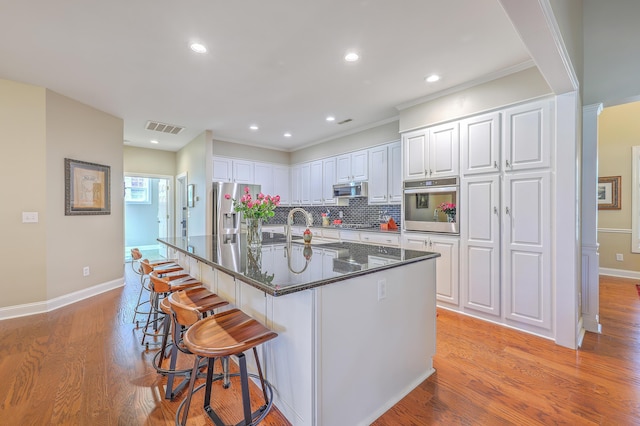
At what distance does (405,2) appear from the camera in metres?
1.96

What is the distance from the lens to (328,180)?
562 cm

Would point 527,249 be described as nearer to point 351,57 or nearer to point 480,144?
point 480,144

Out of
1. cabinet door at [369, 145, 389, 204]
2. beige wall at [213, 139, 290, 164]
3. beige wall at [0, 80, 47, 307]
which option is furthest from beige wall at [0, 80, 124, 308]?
cabinet door at [369, 145, 389, 204]

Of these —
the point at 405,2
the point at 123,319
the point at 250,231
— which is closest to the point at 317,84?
the point at 405,2

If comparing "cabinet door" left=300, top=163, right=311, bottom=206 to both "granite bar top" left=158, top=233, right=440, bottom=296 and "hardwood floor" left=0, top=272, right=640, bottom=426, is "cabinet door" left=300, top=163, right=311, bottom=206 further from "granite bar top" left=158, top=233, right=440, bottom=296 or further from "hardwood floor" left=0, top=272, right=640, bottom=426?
"hardwood floor" left=0, top=272, right=640, bottom=426

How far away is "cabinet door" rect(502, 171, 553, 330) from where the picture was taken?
2652 millimetres

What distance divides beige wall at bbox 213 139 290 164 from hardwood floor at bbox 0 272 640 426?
142 inches

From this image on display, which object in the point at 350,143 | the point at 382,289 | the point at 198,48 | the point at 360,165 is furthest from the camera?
the point at 350,143

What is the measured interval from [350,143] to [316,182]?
3.78 ft

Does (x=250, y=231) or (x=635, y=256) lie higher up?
(x=250, y=231)

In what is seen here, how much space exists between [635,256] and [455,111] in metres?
4.39

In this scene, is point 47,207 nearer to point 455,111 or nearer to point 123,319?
point 123,319

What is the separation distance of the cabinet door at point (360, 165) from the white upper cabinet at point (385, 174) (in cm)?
9

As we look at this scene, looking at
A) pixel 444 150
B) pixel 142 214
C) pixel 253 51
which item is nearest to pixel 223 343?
pixel 253 51
